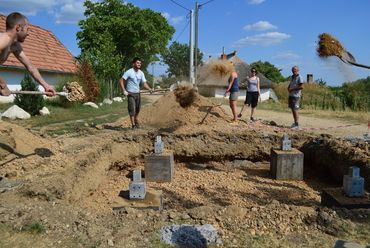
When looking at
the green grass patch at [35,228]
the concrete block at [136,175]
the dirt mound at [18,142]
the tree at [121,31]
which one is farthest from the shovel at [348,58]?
the tree at [121,31]

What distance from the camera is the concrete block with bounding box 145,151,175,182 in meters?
7.57

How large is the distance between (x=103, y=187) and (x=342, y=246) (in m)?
4.67

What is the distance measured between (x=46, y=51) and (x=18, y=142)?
17292mm

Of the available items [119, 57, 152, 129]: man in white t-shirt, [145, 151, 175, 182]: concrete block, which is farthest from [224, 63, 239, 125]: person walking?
[145, 151, 175, 182]: concrete block

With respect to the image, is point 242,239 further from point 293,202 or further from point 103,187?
point 103,187

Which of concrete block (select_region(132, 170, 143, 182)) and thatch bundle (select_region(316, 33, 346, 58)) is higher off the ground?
thatch bundle (select_region(316, 33, 346, 58))

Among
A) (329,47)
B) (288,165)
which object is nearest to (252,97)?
(288,165)

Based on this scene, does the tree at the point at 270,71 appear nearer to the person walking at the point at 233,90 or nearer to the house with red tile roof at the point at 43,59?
the house with red tile roof at the point at 43,59

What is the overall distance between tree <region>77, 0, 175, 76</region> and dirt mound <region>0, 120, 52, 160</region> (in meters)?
21.2

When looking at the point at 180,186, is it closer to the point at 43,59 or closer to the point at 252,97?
the point at 252,97

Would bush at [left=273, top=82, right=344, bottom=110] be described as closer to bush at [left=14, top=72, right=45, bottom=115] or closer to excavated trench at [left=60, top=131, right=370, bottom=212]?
excavated trench at [left=60, top=131, right=370, bottom=212]

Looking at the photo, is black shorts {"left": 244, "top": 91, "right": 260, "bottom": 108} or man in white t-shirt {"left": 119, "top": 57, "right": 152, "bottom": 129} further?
black shorts {"left": 244, "top": 91, "right": 260, "bottom": 108}

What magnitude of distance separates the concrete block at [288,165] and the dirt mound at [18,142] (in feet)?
13.9

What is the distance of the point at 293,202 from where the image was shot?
6.43 metres
